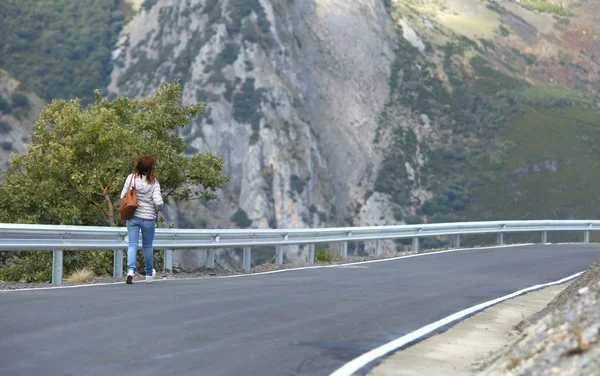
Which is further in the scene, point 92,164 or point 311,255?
point 92,164

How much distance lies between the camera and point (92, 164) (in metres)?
25.9

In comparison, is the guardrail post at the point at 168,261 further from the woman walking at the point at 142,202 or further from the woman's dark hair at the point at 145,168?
the woman's dark hair at the point at 145,168

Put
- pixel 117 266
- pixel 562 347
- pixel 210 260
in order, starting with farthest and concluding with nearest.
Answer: pixel 210 260
pixel 117 266
pixel 562 347

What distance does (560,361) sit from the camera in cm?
676

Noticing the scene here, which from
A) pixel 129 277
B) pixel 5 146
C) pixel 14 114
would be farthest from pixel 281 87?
pixel 129 277

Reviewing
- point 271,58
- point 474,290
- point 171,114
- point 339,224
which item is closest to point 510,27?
point 271,58

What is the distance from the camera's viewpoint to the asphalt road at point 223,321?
8258mm

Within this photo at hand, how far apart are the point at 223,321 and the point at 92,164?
52.0ft

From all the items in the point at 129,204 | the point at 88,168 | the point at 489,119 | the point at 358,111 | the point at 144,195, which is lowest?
the point at 129,204

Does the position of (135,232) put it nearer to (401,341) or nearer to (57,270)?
(57,270)

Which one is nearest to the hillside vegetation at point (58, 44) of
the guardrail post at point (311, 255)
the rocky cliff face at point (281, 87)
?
the rocky cliff face at point (281, 87)

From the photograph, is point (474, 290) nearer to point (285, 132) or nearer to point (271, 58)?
point (285, 132)

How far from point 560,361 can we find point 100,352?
Answer: 368 centimetres

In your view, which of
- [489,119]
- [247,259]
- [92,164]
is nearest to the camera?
[247,259]
